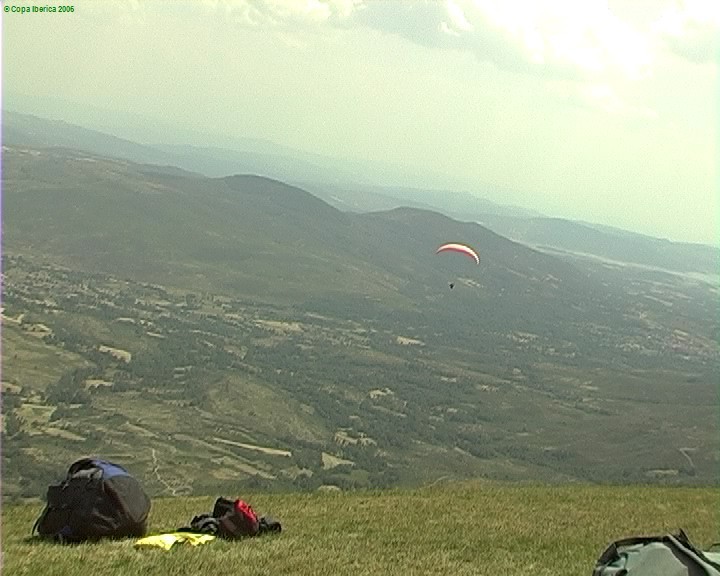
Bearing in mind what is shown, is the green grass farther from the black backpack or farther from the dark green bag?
the dark green bag

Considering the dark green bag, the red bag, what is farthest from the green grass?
the dark green bag

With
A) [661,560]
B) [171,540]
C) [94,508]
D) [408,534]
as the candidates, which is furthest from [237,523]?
[661,560]

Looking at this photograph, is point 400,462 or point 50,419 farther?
point 400,462

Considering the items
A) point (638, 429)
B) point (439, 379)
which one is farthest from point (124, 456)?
point (439, 379)

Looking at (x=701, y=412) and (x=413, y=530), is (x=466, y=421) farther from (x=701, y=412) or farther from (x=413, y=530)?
(x=413, y=530)

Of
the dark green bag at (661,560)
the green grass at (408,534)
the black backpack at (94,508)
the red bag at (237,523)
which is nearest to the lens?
Answer: the dark green bag at (661,560)

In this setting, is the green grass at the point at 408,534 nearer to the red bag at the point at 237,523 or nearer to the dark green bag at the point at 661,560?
the red bag at the point at 237,523

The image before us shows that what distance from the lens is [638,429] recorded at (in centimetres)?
13912

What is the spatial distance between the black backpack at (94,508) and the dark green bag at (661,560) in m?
6.50

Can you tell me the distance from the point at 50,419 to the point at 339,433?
44969mm

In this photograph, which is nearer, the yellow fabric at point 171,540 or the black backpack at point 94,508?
the yellow fabric at point 171,540

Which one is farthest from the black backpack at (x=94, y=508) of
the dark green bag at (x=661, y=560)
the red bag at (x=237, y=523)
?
the dark green bag at (x=661, y=560)

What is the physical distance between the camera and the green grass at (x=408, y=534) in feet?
31.9

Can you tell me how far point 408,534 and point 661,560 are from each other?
548cm
